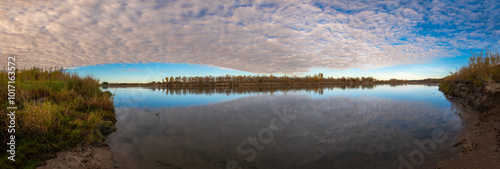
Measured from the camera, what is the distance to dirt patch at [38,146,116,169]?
4.90 meters

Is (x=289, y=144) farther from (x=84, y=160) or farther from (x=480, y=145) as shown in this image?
(x=84, y=160)

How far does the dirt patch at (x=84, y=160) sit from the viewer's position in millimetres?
4895

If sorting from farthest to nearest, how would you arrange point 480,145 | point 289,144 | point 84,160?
1. point 289,144
2. point 480,145
3. point 84,160

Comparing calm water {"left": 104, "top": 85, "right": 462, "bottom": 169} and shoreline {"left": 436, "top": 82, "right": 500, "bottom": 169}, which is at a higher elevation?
shoreline {"left": 436, "top": 82, "right": 500, "bottom": 169}

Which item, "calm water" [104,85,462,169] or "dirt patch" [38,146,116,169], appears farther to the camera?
"calm water" [104,85,462,169]

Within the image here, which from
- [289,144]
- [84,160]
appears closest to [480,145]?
[289,144]

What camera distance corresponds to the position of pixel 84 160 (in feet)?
17.7

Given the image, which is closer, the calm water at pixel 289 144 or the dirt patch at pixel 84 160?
the dirt patch at pixel 84 160

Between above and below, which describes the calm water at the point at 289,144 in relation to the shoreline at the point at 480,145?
below

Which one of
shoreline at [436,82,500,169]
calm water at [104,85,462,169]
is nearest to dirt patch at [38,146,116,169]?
calm water at [104,85,462,169]

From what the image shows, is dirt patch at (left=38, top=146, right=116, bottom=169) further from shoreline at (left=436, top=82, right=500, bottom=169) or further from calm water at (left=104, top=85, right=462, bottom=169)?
shoreline at (left=436, top=82, right=500, bottom=169)

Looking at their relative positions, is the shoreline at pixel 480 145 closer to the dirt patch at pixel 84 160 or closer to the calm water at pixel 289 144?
the calm water at pixel 289 144

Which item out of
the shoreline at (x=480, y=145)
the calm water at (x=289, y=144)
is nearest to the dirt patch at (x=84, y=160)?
the calm water at (x=289, y=144)

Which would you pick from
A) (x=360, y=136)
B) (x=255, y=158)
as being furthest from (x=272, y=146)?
(x=360, y=136)
